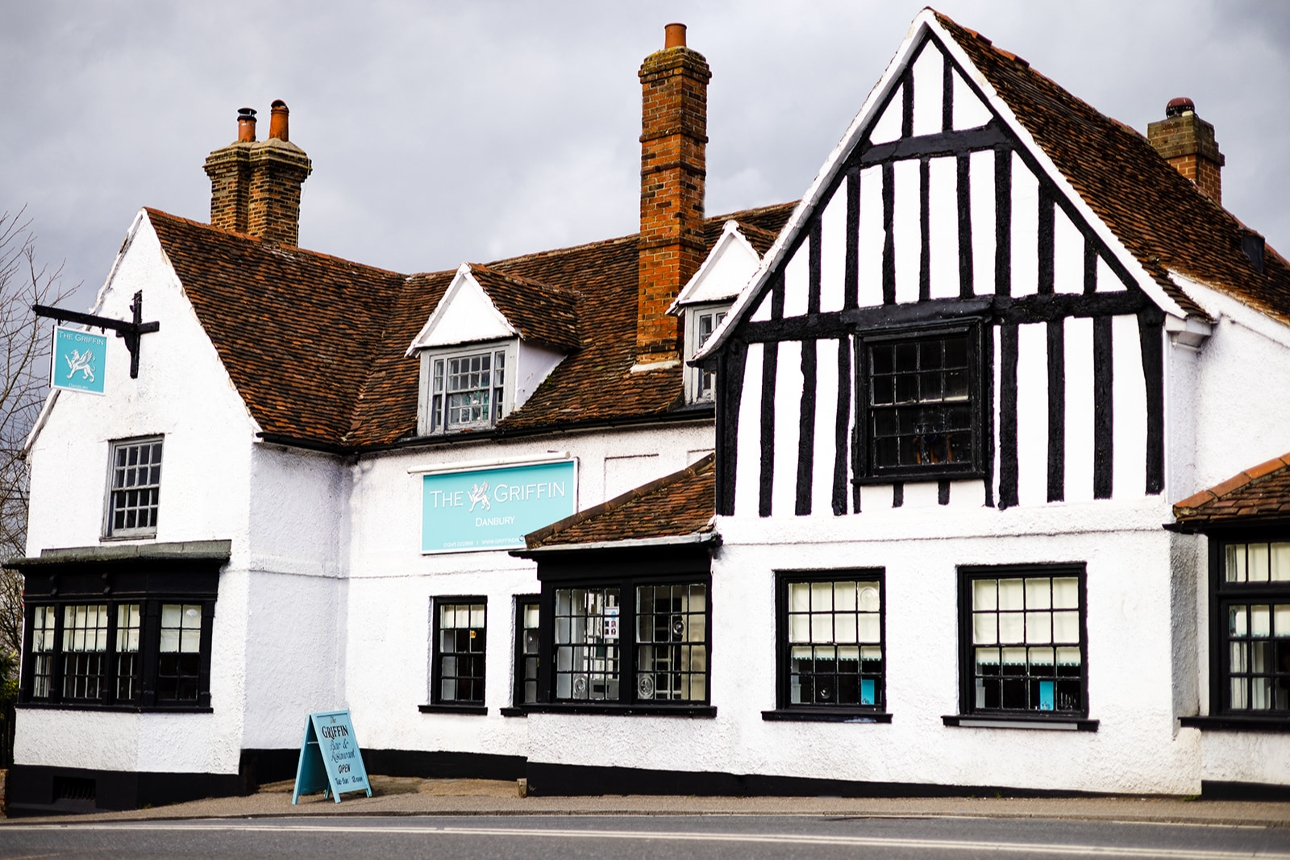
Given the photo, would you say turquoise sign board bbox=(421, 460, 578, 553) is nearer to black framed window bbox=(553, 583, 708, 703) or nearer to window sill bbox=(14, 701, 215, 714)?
black framed window bbox=(553, 583, 708, 703)

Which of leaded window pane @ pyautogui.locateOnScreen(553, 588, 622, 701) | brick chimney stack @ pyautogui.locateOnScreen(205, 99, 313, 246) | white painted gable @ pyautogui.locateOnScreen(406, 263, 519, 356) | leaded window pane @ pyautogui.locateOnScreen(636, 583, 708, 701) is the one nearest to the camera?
leaded window pane @ pyautogui.locateOnScreen(636, 583, 708, 701)

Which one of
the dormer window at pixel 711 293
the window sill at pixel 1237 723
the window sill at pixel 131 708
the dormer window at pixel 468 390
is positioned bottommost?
the window sill at pixel 131 708

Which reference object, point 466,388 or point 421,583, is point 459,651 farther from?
point 466,388

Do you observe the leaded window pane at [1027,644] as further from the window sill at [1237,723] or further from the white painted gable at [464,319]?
the white painted gable at [464,319]

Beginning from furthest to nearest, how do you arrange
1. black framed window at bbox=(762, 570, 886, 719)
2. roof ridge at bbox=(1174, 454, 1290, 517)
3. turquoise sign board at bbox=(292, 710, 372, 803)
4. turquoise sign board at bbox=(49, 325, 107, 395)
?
turquoise sign board at bbox=(49, 325, 107, 395), turquoise sign board at bbox=(292, 710, 372, 803), black framed window at bbox=(762, 570, 886, 719), roof ridge at bbox=(1174, 454, 1290, 517)

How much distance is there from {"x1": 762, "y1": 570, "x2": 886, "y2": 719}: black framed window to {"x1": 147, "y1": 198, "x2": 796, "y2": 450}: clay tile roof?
3854 mm

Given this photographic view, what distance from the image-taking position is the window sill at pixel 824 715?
1736cm

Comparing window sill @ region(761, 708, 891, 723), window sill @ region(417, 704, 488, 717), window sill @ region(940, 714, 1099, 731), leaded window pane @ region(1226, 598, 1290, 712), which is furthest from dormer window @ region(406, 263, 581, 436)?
leaded window pane @ region(1226, 598, 1290, 712)

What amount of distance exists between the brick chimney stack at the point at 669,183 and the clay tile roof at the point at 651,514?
2417 millimetres

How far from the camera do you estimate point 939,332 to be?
57.2 feet

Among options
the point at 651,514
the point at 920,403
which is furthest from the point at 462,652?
the point at 920,403

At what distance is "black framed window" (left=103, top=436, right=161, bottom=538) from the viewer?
24.6 metres

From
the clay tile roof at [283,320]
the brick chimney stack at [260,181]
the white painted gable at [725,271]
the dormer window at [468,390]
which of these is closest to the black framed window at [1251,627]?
the white painted gable at [725,271]

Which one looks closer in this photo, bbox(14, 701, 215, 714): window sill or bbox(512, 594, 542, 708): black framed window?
bbox(512, 594, 542, 708): black framed window
